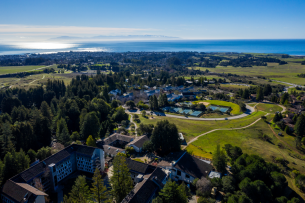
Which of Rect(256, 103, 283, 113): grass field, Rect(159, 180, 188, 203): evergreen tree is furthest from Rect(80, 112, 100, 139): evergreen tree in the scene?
Rect(256, 103, 283, 113): grass field

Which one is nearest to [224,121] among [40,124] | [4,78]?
[40,124]

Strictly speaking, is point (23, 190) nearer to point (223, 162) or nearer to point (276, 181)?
point (223, 162)

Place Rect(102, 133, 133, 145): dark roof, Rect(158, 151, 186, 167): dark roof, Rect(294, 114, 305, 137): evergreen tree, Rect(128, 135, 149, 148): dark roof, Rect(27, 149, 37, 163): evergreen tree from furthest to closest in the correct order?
Rect(294, 114, 305, 137): evergreen tree < Rect(102, 133, 133, 145): dark roof < Rect(128, 135, 149, 148): dark roof < Rect(158, 151, 186, 167): dark roof < Rect(27, 149, 37, 163): evergreen tree

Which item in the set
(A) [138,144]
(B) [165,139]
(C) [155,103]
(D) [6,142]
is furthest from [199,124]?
(D) [6,142]

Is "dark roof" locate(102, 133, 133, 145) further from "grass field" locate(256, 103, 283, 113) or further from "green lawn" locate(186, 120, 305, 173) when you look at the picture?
"grass field" locate(256, 103, 283, 113)

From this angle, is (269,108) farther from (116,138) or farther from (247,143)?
(116,138)

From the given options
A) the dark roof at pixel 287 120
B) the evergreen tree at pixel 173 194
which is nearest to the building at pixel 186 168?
the evergreen tree at pixel 173 194

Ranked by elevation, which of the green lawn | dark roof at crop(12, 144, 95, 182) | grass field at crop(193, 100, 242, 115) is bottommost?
the green lawn

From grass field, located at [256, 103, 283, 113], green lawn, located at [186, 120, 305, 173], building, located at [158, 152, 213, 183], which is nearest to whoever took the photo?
building, located at [158, 152, 213, 183]
